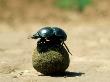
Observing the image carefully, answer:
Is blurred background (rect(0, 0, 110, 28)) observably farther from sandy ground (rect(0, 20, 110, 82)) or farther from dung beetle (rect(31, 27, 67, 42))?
dung beetle (rect(31, 27, 67, 42))

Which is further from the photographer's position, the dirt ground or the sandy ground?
the dirt ground

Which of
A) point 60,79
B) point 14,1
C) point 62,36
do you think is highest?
point 14,1

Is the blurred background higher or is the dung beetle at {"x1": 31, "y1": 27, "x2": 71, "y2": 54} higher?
the blurred background

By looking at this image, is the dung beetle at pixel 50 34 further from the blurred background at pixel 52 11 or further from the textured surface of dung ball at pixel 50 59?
the blurred background at pixel 52 11

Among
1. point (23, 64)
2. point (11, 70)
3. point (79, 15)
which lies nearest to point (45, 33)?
point (11, 70)

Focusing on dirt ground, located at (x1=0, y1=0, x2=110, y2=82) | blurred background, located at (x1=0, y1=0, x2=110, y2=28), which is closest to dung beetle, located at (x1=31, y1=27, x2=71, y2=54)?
dirt ground, located at (x1=0, y1=0, x2=110, y2=82)

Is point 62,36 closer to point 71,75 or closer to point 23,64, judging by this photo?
point 71,75
